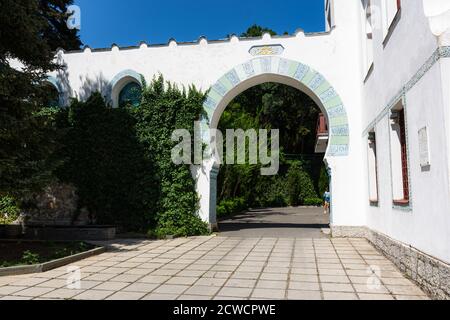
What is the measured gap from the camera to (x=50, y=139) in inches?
321

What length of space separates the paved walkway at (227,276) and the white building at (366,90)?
0.58 metres

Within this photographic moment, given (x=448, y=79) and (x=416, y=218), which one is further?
(x=416, y=218)

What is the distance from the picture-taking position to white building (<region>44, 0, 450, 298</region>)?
14.7ft

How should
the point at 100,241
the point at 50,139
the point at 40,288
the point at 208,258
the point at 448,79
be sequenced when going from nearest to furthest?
the point at 448,79
the point at 40,288
the point at 208,258
the point at 50,139
the point at 100,241

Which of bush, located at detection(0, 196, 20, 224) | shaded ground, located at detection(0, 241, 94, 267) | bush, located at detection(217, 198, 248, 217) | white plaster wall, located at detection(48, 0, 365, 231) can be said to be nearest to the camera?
shaded ground, located at detection(0, 241, 94, 267)

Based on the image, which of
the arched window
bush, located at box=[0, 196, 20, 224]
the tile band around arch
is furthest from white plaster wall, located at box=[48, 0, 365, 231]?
bush, located at box=[0, 196, 20, 224]

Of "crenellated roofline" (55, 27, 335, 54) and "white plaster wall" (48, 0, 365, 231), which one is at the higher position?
"crenellated roofline" (55, 27, 335, 54)

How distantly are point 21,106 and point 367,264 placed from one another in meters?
7.24

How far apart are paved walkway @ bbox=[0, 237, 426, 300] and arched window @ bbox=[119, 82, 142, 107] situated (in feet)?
15.8

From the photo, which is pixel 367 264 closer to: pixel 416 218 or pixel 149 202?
pixel 416 218

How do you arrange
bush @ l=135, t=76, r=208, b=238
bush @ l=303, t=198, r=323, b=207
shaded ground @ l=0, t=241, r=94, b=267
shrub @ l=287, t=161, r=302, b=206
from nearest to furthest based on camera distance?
1. shaded ground @ l=0, t=241, r=94, b=267
2. bush @ l=135, t=76, r=208, b=238
3. bush @ l=303, t=198, r=323, b=207
4. shrub @ l=287, t=161, r=302, b=206

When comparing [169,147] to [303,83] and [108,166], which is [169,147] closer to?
[108,166]

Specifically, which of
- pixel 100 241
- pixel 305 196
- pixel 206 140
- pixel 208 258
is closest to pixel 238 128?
pixel 305 196

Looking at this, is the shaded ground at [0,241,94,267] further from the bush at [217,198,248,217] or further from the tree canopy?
the bush at [217,198,248,217]
